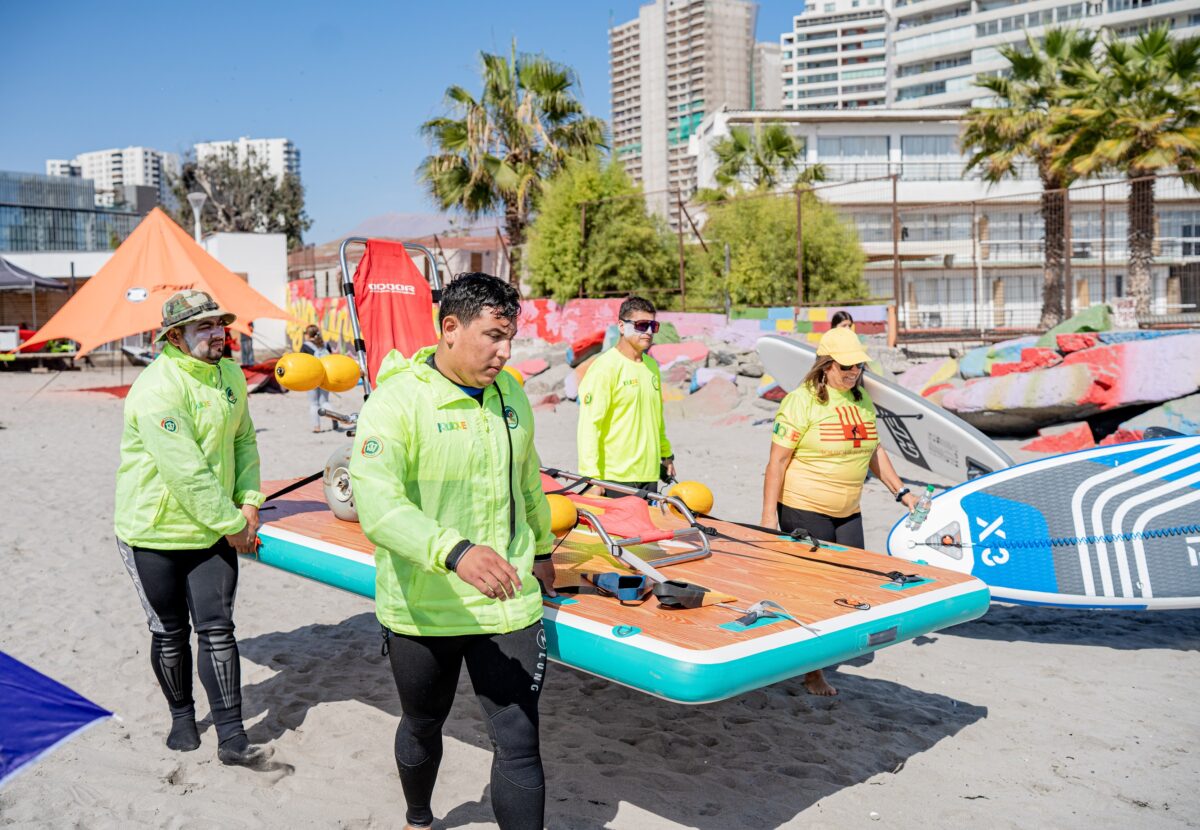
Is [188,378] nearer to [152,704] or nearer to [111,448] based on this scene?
[152,704]

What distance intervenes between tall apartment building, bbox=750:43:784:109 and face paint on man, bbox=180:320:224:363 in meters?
168

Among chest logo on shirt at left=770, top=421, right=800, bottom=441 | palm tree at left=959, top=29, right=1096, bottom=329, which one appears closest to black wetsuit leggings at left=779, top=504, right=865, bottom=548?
chest logo on shirt at left=770, top=421, right=800, bottom=441

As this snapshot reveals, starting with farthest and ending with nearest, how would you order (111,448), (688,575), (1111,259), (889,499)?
(1111,259)
(111,448)
(889,499)
(688,575)

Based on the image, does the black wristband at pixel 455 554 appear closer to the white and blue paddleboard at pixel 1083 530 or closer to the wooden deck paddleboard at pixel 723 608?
the wooden deck paddleboard at pixel 723 608

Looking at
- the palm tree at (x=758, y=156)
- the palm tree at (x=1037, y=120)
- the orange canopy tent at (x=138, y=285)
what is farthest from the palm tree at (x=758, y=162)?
the orange canopy tent at (x=138, y=285)

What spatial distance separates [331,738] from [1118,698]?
3778mm

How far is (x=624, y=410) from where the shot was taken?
5.60 metres

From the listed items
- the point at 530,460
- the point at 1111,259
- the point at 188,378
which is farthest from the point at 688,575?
the point at 1111,259

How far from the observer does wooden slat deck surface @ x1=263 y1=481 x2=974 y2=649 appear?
3.59 metres

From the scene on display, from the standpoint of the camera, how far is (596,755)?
4.45m

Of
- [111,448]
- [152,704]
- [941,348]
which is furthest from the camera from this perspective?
[941,348]

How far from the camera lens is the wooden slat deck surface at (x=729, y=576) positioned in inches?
141

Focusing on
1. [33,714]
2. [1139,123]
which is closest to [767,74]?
[1139,123]

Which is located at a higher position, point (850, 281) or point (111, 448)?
point (850, 281)
